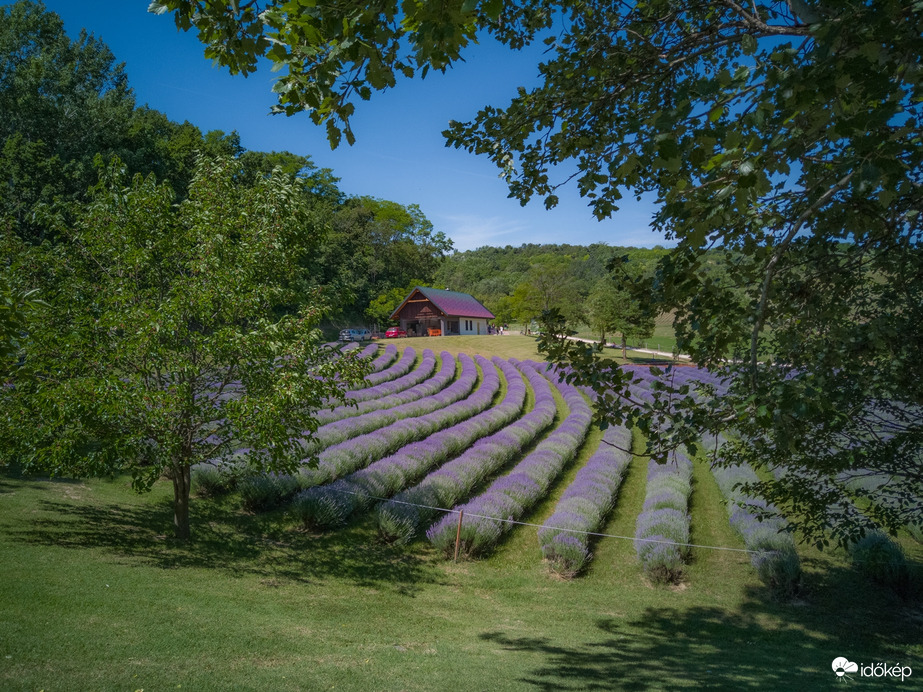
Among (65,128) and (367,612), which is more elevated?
(65,128)

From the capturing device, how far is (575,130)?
16.8 ft

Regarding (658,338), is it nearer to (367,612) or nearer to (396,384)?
(396,384)

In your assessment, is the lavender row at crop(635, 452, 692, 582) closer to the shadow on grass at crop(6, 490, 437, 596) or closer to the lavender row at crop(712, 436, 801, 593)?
the lavender row at crop(712, 436, 801, 593)

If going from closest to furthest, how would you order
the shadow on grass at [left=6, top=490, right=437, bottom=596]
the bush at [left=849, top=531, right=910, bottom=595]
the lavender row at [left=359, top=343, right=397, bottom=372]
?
1. the shadow on grass at [left=6, top=490, right=437, bottom=596]
2. the bush at [left=849, top=531, right=910, bottom=595]
3. the lavender row at [left=359, top=343, right=397, bottom=372]

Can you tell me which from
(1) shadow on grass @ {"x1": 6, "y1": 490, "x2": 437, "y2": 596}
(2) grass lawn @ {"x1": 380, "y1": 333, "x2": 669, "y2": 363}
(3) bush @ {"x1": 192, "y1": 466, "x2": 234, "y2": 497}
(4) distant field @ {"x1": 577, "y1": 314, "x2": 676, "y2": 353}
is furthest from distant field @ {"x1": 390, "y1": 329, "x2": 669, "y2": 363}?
(1) shadow on grass @ {"x1": 6, "y1": 490, "x2": 437, "y2": 596}

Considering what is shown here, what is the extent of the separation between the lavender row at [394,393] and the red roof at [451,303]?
2280 cm

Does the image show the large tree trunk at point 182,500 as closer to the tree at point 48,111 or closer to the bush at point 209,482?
the bush at point 209,482

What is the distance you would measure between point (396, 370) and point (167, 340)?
20.4 metres

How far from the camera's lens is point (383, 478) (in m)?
11.0

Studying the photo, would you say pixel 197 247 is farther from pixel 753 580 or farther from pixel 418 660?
pixel 753 580

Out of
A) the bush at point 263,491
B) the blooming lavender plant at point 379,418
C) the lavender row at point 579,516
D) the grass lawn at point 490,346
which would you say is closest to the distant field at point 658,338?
the grass lawn at point 490,346

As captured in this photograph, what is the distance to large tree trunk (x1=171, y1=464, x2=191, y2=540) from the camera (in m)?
8.37

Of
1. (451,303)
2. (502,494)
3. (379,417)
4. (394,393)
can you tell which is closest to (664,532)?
(502,494)

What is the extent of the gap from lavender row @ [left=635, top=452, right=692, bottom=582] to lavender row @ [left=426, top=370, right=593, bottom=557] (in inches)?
86.4
